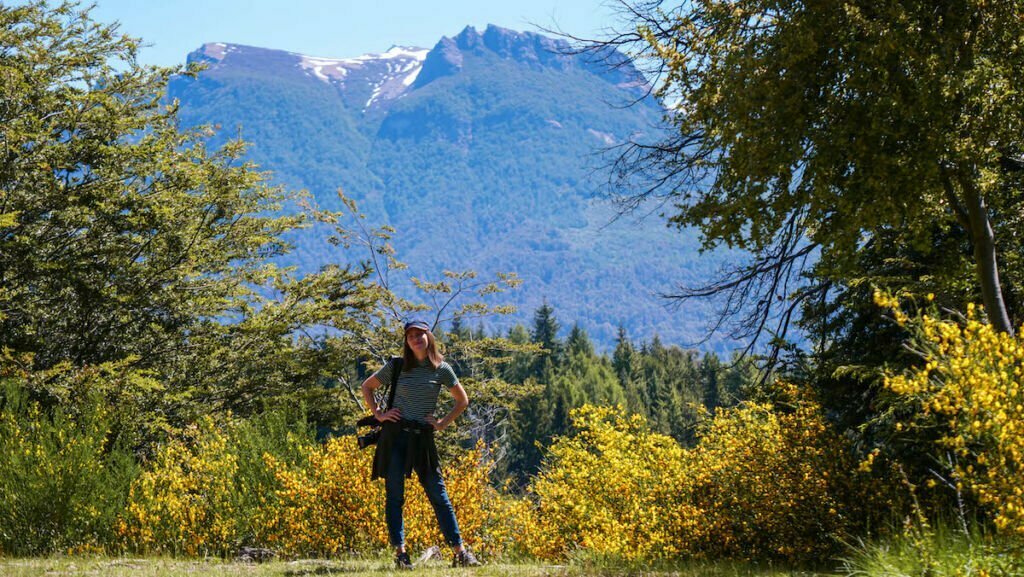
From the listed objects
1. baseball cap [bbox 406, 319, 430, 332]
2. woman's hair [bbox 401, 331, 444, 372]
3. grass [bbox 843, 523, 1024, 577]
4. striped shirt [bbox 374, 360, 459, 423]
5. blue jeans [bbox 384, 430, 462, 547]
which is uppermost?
baseball cap [bbox 406, 319, 430, 332]

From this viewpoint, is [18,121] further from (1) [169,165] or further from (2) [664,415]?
(2) [664,415]

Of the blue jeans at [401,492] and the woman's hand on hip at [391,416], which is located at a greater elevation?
the woman's hand on hip at [391,416]

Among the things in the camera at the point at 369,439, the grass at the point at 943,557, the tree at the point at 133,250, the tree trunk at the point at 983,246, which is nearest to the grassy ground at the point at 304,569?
the grass at the point at 943,557

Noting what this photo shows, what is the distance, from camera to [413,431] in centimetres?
631

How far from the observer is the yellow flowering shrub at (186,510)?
27.5 feet

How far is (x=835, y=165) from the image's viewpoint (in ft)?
20.5

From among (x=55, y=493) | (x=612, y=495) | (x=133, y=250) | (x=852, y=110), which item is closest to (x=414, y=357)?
A: (x=612, y=495)

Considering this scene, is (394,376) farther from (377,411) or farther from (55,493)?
(55,493)

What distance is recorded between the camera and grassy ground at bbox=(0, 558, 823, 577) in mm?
5895

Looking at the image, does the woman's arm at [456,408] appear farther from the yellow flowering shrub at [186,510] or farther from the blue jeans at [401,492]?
the yellow flowering shrub at [186,510]

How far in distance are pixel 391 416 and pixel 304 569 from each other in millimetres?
1483

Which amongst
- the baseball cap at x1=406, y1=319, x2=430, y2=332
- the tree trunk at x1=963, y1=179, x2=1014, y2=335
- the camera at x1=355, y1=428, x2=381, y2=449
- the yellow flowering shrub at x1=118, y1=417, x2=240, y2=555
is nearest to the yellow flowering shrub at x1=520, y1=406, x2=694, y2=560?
the camera at x1=355, y1=428, x2=381, y2=449

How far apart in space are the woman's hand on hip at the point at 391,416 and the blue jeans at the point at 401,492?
0.34ft

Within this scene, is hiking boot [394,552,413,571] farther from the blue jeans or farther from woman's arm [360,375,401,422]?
woman's arm [360,375,401,422]
